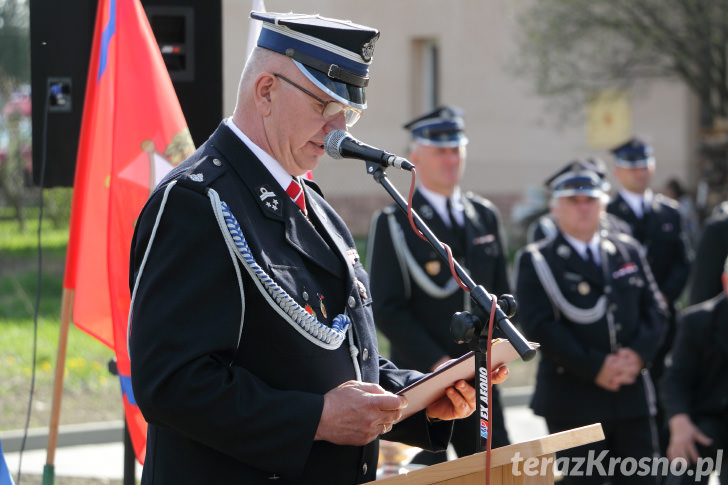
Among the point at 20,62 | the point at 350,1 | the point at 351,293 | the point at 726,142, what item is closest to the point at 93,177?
the point at 351,293

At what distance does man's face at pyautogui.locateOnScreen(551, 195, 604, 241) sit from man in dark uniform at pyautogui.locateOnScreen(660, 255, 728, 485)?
2.82 ft

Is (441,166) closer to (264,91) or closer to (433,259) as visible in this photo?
(433,259)

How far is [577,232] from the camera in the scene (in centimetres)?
563

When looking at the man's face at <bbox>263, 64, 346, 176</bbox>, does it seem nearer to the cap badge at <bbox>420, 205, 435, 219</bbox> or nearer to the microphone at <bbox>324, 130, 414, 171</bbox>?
the microphone at <bbox>324, 130, 414, 171</bbox>

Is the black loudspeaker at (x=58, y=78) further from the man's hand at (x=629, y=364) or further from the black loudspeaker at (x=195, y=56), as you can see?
the man's hand at (x=629, y=364)

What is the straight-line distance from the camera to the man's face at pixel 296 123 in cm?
251

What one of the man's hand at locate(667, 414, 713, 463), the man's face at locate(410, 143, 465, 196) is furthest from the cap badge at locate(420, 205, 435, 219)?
the man's hand at locate(667, 414, 713, 463)

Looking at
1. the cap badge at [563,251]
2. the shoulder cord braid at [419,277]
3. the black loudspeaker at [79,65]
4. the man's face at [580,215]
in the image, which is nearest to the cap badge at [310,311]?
the black loudspeaker at [79,65]

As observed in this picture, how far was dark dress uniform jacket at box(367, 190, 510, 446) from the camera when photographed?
5203mm

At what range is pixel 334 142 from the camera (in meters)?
2.47

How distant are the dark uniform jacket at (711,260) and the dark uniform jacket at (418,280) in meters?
1.70

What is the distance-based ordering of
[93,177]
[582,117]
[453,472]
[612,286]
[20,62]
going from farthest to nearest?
[582,117] → [20,62] → [612,286] → [93,177] → [453,472]

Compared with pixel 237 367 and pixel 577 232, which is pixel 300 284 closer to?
pixel 237 367

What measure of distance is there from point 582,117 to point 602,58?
5.61 ft
